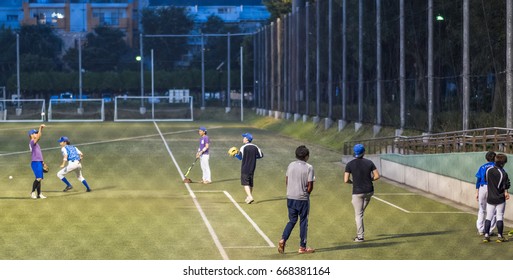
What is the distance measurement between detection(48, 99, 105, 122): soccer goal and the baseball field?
2553 inches

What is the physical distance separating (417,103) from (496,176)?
27950 mm

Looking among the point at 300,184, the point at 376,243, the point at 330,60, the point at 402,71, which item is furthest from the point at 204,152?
the point at 330,60

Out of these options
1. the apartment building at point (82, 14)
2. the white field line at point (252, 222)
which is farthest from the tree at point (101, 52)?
the white field line at point (252, 222)

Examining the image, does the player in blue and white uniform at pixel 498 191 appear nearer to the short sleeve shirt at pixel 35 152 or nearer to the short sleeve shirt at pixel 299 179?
the short sleeve shirt at pixel 299 179

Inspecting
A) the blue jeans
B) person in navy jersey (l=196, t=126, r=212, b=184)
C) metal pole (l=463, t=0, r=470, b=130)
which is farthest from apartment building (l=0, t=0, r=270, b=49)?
the blue jeans

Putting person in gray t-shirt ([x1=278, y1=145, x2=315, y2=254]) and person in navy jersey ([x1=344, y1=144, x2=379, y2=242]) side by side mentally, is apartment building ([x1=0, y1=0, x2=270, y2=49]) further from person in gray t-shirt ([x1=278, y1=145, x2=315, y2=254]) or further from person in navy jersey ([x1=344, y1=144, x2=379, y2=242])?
person in gray t-shirt ([x1=278, y1=145, x2=315, y2=254])

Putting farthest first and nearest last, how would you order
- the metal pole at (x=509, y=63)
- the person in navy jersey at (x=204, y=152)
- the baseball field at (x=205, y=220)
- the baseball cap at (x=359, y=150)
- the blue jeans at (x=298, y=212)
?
the metal pole at (x=509, y=63)
the person in navy jersey at (x=204, y=152)
the baseball cap at (x=359, y=150)
the baseball field at (x=205, y=220)
the blue jeans at (x=298, y=212)

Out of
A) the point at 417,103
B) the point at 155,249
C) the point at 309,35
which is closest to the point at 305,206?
the point at 155,249

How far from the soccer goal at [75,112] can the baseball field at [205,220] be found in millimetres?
64844

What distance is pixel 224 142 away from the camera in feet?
204

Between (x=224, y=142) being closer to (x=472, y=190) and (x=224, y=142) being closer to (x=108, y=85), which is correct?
(x=472, y=190)

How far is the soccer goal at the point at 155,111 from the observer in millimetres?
110875

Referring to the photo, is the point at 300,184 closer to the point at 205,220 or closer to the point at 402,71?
the point at 205,220

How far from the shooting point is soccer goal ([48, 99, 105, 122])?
354 feet
